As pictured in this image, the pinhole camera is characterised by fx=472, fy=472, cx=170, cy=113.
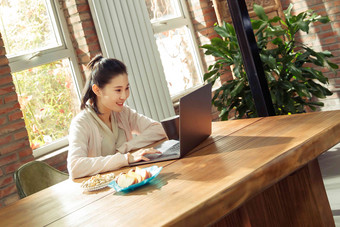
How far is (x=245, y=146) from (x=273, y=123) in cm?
31

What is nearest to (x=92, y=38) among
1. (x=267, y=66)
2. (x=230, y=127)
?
(x=267, y=66)

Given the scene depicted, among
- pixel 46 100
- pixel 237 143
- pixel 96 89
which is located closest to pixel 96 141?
pixel 96 89

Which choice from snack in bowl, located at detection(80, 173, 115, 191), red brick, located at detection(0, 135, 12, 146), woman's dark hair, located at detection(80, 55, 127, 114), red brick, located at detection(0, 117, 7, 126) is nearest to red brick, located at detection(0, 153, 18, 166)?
red brick, located at detection(0, 135, 12, 146)

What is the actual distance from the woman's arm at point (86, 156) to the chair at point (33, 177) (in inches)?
13.2

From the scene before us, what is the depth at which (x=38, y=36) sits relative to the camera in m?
3.90

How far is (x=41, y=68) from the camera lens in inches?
153

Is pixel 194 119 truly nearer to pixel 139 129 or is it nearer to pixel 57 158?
pixel 139 129

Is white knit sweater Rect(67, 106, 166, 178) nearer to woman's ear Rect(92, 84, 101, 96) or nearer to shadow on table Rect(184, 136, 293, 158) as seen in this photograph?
woman's ear Rect(92, 84, 101, 96)

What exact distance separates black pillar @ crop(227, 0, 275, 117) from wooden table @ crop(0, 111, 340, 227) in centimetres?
61

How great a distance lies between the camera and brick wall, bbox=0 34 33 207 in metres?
3.29

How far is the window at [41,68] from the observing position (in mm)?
3717

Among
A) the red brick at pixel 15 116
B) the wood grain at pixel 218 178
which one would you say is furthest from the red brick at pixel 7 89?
the wood grain at pixel 218 178

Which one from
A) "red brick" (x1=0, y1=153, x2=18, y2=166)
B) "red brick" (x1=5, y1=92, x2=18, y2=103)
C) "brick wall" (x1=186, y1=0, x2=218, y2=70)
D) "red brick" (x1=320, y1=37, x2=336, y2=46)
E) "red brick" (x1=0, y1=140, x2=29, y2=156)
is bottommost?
"red brick" (x1=0, y1=153, x2=18, y2=166)

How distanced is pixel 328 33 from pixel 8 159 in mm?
3668
